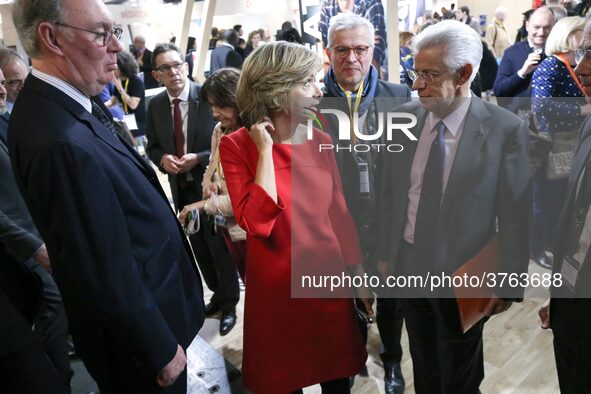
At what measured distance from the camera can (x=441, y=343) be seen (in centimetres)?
162

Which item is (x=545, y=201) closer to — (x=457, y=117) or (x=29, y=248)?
(x=457, y=117)

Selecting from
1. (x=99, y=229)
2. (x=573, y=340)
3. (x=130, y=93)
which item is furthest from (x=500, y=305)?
(x=130, y=93)

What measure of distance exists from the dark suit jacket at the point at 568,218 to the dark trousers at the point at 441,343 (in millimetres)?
338

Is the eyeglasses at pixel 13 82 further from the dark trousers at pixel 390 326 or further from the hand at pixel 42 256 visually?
the dark trousers at pixel 390 326

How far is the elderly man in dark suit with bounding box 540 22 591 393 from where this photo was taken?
130 cm

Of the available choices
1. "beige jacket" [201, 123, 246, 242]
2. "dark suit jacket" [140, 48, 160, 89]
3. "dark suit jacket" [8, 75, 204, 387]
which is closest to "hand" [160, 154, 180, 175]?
"beige jacket" [201, 123, 246, 242]

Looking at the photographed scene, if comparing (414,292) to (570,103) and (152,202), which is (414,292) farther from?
(570,103)

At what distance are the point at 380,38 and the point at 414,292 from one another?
171cm

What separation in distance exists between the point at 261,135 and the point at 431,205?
603 mm

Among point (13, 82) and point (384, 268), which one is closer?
point (384, 268)

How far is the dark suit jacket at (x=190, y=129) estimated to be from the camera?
2869mm

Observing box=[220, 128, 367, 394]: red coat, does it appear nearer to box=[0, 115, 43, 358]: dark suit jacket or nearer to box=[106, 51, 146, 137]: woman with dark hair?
box=[0, 115, 43, 358]: dark suit jacket

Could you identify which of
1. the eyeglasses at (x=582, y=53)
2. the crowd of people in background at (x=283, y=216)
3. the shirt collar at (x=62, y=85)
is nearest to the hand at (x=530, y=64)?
the crowd of people in background at (x=283, y=216)

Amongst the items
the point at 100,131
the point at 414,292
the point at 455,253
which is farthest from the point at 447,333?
the point at 100,131
